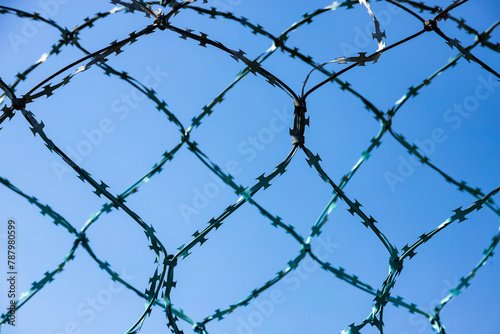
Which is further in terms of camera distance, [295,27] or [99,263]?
[295,27]

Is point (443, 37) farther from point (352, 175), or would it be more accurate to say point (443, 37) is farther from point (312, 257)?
point (312, 257)

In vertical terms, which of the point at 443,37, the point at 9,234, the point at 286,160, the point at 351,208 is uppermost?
the point at 9,234

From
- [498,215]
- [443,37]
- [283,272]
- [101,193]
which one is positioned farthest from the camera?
[498,215]

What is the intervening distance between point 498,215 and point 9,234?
4092 millimetres

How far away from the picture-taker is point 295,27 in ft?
17.9

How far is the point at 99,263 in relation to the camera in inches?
200

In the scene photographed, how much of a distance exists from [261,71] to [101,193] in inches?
55.2

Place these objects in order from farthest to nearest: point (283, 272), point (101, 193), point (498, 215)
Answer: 1. point (498, 215)
2. point (283, 272)
3. point (101, 193)

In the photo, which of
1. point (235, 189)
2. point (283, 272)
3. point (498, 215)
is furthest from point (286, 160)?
point (498, 215)

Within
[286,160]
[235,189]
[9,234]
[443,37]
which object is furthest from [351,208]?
[9,234]

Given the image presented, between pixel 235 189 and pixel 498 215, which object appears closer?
pixel 235 189

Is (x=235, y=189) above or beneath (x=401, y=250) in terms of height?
above

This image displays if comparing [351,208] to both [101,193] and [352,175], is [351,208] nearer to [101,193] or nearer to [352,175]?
[352,175]

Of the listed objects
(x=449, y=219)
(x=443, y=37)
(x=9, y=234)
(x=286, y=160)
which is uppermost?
(x=9, y=234)
